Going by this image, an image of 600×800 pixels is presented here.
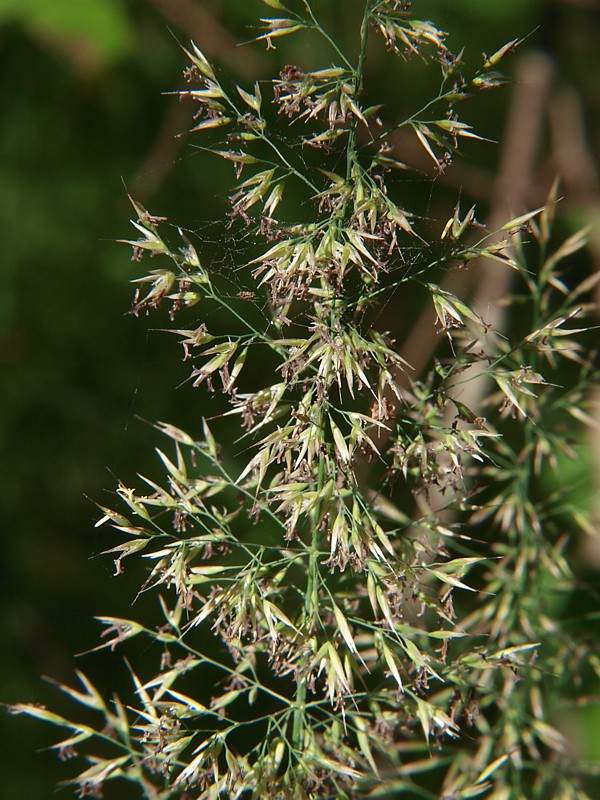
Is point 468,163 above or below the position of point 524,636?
above

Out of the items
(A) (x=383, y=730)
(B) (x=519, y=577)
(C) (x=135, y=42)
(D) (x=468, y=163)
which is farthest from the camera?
(D) (x=468, y=163)

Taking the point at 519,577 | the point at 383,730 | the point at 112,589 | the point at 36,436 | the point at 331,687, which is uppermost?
the point at 331,687

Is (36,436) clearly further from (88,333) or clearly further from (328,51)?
(328,51)

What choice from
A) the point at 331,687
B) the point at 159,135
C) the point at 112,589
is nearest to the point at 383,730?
the point at 331,687

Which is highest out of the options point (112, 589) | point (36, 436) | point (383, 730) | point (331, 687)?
point (331, 687)

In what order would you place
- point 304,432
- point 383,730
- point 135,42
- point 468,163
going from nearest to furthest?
point 304,432, point 383,730, point 135,42, point 468,163

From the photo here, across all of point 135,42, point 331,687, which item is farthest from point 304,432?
point 135,42

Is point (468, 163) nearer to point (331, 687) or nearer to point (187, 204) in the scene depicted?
point (187, 204)

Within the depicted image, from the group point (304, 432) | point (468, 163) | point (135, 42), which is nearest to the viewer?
point (304, 432)

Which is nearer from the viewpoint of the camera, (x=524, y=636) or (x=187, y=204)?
(x=524, y=636)

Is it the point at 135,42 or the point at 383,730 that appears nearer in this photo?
the point at 383,730
